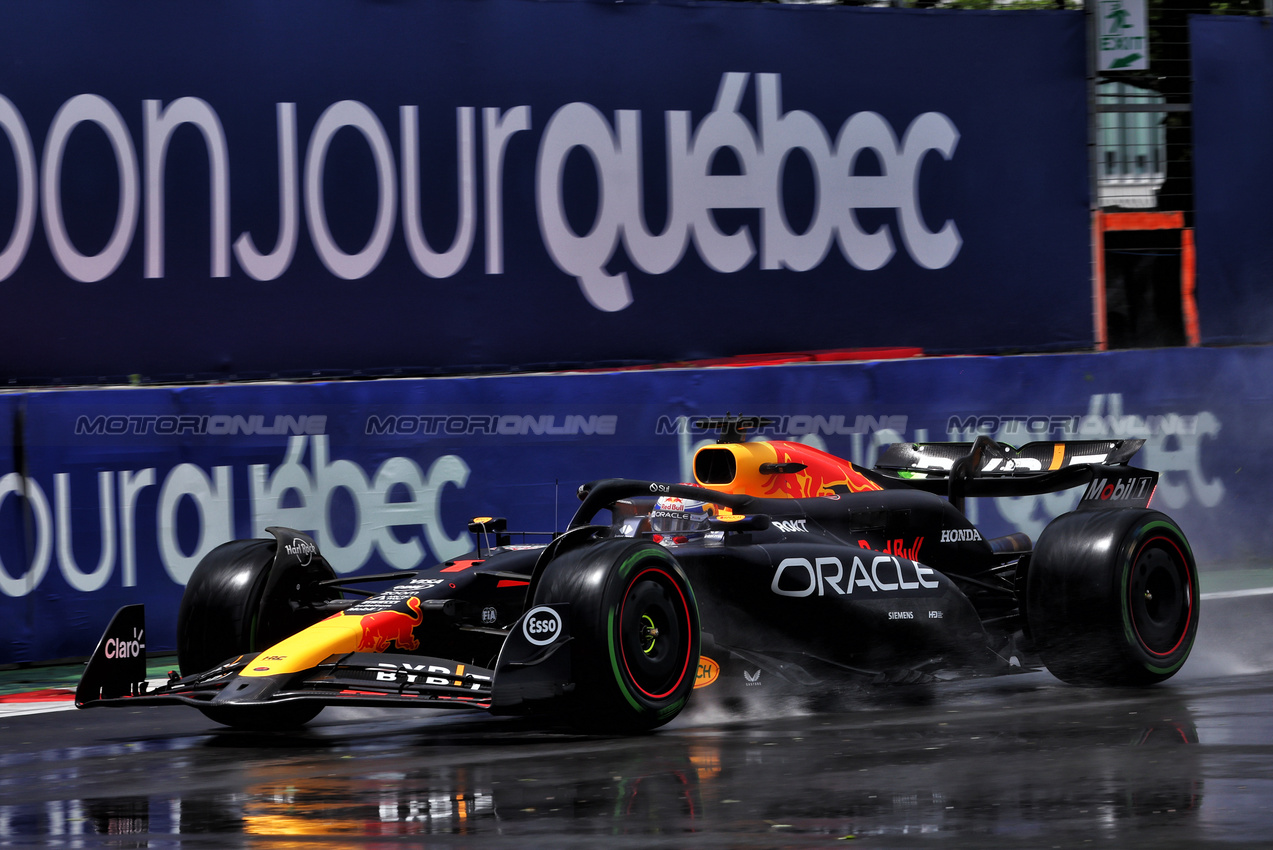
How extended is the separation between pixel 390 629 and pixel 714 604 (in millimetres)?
1457

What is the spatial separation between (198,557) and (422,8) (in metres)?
4.33

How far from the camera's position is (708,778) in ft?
21.1

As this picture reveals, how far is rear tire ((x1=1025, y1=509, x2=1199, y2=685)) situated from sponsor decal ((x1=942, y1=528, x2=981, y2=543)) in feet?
1.57

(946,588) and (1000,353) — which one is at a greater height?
(1000,353)

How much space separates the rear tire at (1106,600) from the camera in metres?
8.70

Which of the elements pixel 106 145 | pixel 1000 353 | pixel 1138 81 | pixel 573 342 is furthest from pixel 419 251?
pixel 1138 81

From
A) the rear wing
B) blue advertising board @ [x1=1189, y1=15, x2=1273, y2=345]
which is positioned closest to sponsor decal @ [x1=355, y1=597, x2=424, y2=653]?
the rear wing

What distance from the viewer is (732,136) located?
45.8 feet

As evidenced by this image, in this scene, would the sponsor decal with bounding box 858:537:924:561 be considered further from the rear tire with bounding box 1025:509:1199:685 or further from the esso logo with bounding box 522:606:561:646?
the esso logo with bounding box 522:606:561:646

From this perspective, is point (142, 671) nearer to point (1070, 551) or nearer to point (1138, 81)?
point (1070, 551)

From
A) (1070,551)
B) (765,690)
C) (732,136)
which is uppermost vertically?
(732,136)

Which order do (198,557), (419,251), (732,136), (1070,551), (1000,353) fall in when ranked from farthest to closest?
(1000,353), (732,136), (419,251), (198,557), (1070,551)
